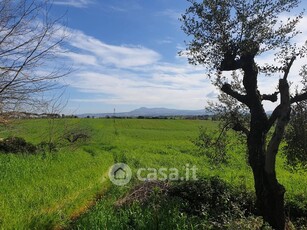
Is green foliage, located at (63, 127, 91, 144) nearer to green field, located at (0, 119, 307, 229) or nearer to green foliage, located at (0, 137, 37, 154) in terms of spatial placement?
green foliage, located at (0, 137, 37, 154)

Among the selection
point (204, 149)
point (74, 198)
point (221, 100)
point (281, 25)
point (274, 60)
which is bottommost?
point (74, 198)

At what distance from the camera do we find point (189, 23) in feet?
34.3

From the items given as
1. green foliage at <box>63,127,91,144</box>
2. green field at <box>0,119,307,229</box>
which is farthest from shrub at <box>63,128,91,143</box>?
green field at <box>0,119,307,229</box>

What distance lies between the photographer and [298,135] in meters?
11.5

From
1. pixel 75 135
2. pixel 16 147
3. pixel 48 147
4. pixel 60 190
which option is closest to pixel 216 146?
pixel 60 190

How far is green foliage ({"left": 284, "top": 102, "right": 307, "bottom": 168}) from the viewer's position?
11.3 meters

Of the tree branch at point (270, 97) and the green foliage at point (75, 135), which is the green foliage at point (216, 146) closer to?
the tree branch at point (270, 97)

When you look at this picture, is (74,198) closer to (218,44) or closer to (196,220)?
(196,220)

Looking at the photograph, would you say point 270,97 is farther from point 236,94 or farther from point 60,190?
point 60,190

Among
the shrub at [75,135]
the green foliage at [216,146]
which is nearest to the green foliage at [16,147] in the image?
the shrub at [75,135]

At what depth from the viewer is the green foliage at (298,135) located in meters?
11.3

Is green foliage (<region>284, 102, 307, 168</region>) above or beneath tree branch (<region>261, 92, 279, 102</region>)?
beneath

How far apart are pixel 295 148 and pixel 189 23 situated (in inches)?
218

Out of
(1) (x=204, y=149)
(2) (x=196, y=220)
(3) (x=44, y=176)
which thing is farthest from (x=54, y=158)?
(2) (x=196, y=220)
